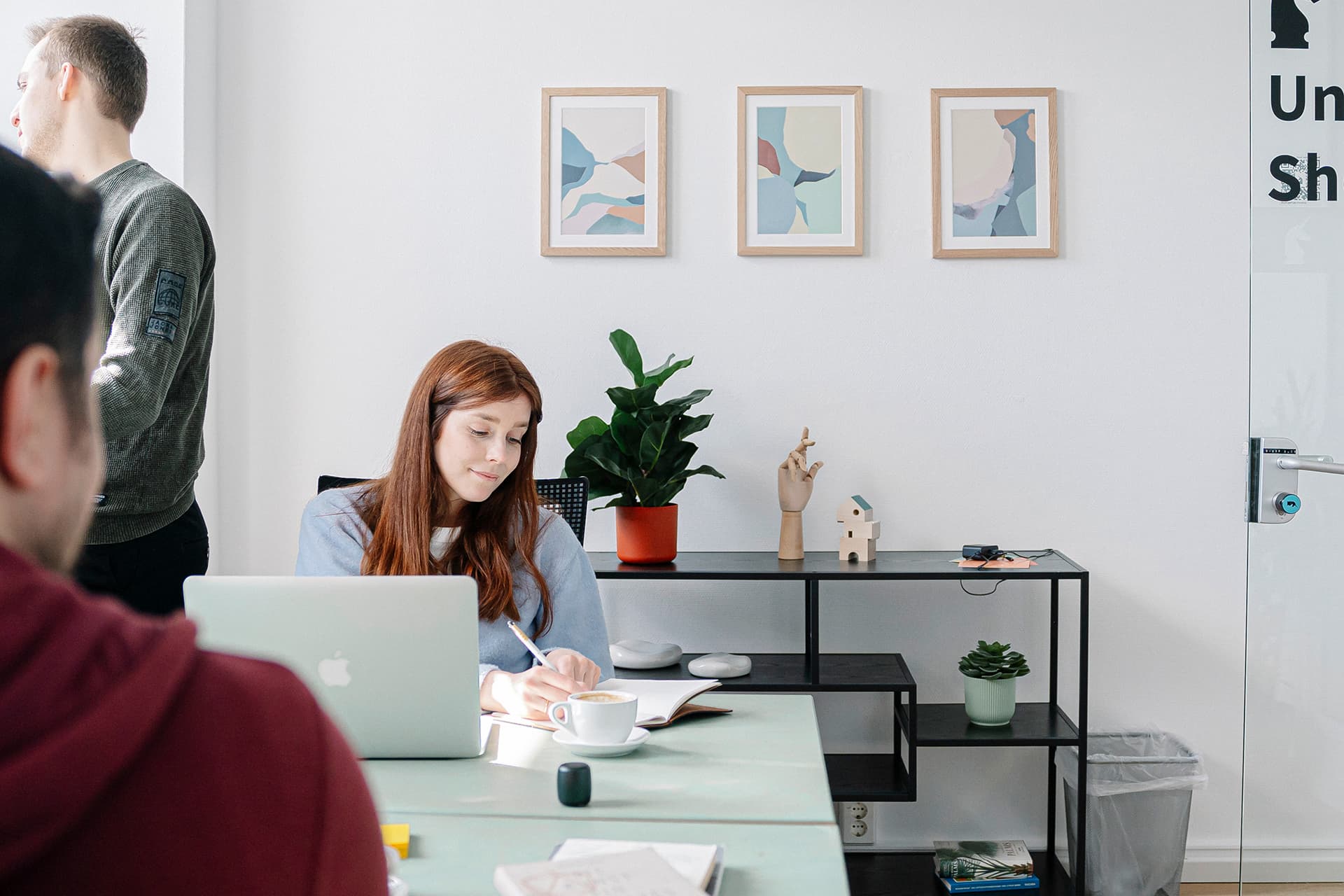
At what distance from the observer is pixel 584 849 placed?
100 cm

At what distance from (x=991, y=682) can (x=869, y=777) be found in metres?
0.37

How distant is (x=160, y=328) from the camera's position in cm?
168

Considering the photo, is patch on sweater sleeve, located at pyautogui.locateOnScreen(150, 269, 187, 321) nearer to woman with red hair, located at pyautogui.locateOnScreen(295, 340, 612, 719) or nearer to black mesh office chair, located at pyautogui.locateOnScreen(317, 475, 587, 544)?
woman with red hair, located at pyautogui.locateOnScreen(295, 340, 612, 719)

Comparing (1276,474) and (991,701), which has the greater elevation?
(1276,474)

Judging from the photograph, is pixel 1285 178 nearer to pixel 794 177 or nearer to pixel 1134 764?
pixel 794 177

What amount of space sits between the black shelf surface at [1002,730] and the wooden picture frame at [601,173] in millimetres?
1348

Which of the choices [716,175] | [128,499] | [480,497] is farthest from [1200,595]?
[128,499]

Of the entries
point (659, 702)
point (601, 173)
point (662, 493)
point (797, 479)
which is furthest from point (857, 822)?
point (601, 173)

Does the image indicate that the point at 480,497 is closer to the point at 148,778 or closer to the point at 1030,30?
the point at 148,778

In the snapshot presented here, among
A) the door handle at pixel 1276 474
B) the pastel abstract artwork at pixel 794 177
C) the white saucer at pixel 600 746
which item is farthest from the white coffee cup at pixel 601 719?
the pastel abstract artwork at pixel 794 177

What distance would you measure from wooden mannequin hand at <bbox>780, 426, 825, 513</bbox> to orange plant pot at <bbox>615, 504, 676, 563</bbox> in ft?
0.92

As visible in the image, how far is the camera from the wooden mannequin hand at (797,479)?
2584 millimetres

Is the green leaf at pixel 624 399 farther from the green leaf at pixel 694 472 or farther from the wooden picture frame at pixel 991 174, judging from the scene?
the wooden picture frame at pixel 991 174

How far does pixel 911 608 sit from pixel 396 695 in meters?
1.79
